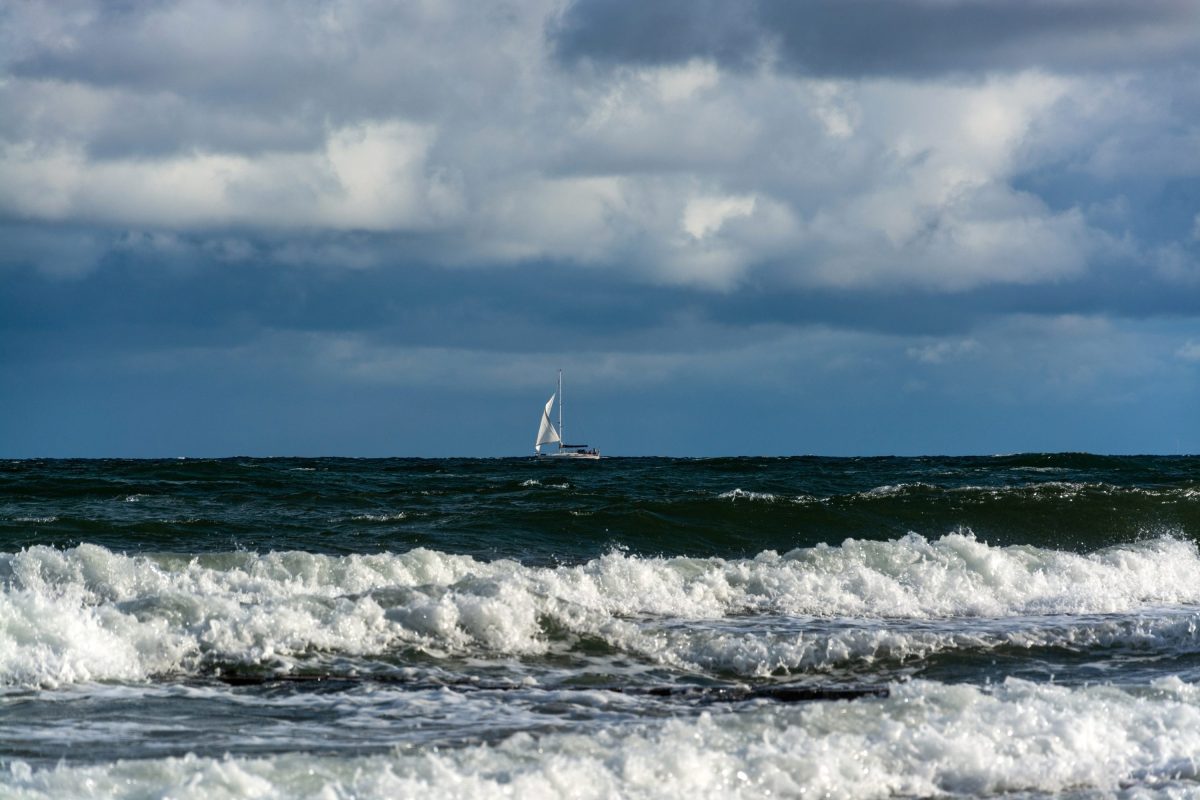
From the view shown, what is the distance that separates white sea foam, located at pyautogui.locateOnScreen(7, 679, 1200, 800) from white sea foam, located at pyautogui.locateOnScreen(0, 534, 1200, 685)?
2.94m

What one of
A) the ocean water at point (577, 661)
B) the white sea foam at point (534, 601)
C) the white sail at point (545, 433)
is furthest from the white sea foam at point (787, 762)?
the white sail at point (545, 433)

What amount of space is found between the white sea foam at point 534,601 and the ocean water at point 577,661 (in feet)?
0.13

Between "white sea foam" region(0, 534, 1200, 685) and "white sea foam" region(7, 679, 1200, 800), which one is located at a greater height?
"white sea foam" region(0, 534, 1200, 685)

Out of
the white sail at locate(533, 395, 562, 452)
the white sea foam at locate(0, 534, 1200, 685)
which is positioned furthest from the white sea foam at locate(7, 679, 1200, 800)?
the white sail at locate(533, 395, 562, 452)

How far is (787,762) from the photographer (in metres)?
8.43

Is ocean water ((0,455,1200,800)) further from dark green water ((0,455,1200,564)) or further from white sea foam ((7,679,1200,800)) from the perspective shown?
dark green water ((0,455,1200,564))

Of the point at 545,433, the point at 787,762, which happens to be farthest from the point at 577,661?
the point at 545,433

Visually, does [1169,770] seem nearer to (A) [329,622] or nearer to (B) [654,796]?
(B) [654,796]

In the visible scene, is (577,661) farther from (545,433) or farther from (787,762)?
(545,433)

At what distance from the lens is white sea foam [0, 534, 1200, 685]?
1173cm

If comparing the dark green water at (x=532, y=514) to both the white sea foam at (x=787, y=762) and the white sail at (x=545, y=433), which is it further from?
the white sail at (x=545, y=433)

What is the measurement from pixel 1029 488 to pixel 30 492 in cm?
2217

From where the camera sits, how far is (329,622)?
1280 cm

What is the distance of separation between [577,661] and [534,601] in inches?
60.1
